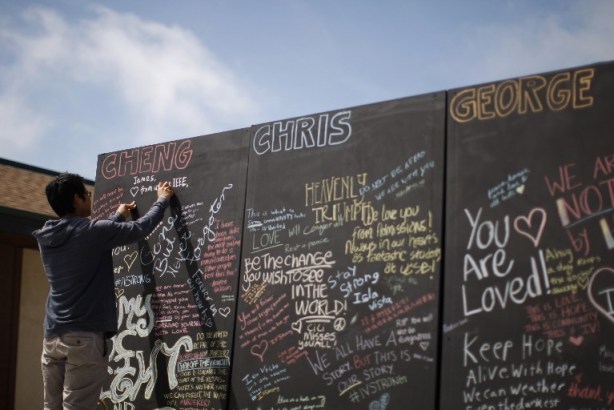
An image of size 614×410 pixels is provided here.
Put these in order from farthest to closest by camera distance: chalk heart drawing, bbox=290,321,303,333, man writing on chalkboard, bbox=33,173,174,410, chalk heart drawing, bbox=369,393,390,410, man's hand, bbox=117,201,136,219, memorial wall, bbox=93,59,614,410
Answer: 1. man's hand, bbox=117,201,136,219
2. man writing on chalkboard, bbox=33,173,174,410
3. chalk heart drawing, bbox=290,321,303,333
4. chalk heart drawing, bbox=369,393,390,410
5. memorial wall, bbox=93,59,614,410

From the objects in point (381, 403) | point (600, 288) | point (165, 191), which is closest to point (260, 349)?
point (381, 403)

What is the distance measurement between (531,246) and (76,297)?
3.35 metres

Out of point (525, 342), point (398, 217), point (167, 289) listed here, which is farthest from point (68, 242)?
point (525, 342)

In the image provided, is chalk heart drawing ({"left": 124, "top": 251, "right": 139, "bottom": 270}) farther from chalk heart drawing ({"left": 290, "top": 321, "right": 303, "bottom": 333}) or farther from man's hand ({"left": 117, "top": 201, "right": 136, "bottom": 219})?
chalk heart drawing ({"left": 290, "top": 321, "right": 303, "bottom": 333})

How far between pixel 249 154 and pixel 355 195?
45.4 inches

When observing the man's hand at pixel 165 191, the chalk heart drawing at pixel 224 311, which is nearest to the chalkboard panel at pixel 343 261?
the chalk heart drawing at pixel 224 311

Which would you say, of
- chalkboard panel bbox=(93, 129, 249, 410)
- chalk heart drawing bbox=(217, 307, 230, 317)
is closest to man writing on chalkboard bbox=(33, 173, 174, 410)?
Answer: chalkboard panel bbox=(93, 129, 249, 410)

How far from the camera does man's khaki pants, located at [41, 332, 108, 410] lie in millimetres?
6137

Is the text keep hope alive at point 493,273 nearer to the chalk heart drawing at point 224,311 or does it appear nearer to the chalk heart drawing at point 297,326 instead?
the chalk heart drawing at point 297,326

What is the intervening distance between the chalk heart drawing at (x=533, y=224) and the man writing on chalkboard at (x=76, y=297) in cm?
294

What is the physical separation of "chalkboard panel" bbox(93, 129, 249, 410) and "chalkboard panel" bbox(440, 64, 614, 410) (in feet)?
6.44

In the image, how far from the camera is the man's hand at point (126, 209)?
23.6 feet

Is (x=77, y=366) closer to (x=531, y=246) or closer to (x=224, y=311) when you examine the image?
(x=224, y=311)

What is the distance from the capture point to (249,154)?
22.0 ft
